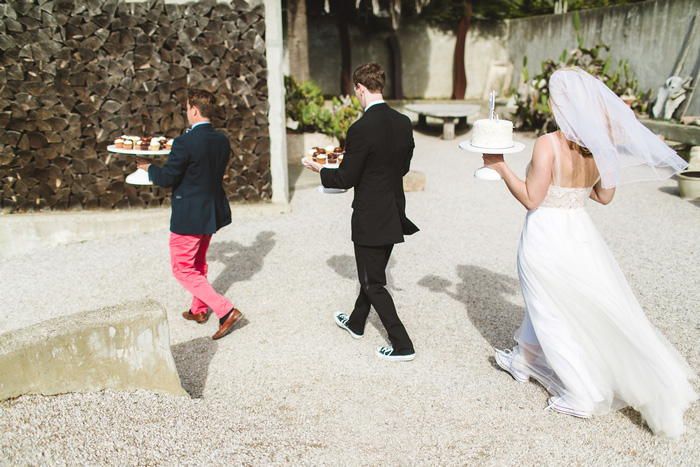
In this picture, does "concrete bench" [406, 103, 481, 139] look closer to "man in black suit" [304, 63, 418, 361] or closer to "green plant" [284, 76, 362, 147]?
"green plant" [284, 76, 362, 147]

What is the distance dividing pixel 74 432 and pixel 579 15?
48.2ft

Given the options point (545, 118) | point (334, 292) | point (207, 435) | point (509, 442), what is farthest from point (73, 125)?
point (545, 118)

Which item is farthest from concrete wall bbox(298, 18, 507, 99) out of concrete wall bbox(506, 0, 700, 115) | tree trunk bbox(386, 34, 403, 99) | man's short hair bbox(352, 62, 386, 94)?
man's short hair bbox(352, 62, 386, 94)

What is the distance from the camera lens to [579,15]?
44.5ft

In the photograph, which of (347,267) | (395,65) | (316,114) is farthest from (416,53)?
(347,267)

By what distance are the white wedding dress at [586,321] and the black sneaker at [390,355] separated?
0.87 m

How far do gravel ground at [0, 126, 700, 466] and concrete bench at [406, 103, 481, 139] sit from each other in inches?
226

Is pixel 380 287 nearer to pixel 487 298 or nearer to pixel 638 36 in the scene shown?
pixel 487 298

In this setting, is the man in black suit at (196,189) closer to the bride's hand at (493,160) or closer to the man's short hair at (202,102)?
the man's short hair at (202,102)

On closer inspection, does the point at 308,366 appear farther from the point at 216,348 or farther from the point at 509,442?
the point at 509,442

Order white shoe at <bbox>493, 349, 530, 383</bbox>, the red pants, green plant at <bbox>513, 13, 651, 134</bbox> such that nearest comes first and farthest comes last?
white shoe at <bbox>493, 349, 530, 383</bbox> → the red pants → green plant at <bbox>513, 13, 651, 134</bbox>

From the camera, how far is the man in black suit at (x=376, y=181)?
10.0 ft

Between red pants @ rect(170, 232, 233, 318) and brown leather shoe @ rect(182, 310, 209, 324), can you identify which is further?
brown leather shoe @ rect(182, 310, 209, 324)

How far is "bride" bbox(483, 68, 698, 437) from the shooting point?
2.63 metres
